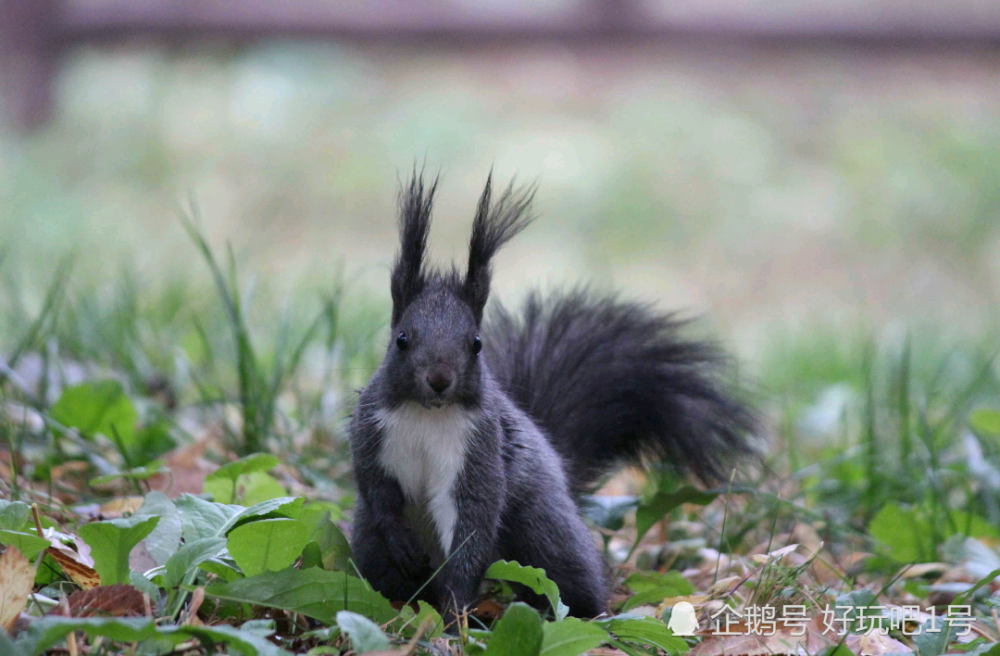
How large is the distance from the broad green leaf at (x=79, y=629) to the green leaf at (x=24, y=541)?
0.33 m

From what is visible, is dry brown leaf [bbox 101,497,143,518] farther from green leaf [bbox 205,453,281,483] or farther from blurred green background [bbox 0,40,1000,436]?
blurred green background [bbox 0,40,1000,436]

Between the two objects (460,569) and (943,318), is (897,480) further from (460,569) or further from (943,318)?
(943,318)

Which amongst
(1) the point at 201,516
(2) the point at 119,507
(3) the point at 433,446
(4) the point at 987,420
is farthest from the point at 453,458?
(4) the point at 987,420

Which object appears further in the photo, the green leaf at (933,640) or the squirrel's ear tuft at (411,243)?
the squirrel's ear tuft at (411,243)

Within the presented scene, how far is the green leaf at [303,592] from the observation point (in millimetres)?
1930

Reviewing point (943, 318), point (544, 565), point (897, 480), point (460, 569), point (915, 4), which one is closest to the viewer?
point (460, 569)

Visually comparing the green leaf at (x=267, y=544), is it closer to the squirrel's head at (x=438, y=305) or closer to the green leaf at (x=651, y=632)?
the squirrel's head at (x=438, y=305)

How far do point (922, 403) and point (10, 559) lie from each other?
2.80m

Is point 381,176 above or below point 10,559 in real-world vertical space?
above

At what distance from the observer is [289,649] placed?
6.42ft

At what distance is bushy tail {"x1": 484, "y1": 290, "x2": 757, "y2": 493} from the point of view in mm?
2785

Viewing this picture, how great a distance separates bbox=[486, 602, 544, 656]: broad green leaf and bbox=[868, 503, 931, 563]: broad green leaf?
153cm

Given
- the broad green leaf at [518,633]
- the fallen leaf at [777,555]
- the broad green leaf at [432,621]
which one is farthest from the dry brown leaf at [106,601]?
the fallen leaf at [777,555]

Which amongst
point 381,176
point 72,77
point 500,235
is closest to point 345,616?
point 500,235
